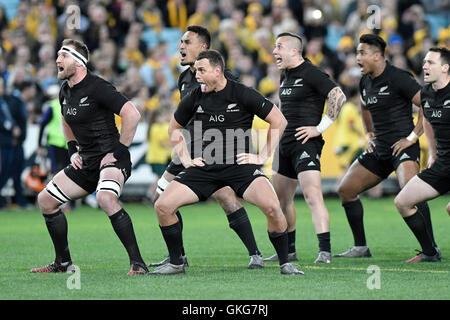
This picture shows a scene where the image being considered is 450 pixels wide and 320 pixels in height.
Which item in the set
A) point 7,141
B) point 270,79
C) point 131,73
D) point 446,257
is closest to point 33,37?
Result: point 131,73

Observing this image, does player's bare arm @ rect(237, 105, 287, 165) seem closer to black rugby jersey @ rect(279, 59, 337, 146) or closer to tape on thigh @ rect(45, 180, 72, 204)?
black rugby jersey @ rect(279, 59, 337, 146)

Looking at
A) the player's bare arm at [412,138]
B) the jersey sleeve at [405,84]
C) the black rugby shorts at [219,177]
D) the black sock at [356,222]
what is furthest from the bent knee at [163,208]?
the jersey sleeve at [405,84]

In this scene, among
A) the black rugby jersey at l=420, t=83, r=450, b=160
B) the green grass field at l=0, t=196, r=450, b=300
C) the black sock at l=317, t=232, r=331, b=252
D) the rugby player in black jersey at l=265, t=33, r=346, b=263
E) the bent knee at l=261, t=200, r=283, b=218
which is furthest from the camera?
the rugby player in black jersey at l=265, t=33, r=346, b=263

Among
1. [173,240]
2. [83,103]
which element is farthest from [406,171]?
[83,103]

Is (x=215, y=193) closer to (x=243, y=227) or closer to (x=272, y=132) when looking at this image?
(x=243, y=227)

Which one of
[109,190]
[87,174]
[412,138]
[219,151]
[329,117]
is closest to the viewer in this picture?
[109,190]

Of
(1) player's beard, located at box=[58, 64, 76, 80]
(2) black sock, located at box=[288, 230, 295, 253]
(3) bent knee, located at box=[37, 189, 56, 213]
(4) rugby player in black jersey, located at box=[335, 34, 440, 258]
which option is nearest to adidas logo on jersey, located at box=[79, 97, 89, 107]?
(1) player's beard, located at box=[58, 64, 76, 80]

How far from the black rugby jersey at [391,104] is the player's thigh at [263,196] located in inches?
101

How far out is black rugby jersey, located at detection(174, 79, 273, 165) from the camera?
Result: 9703mm

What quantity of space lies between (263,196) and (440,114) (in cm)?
235

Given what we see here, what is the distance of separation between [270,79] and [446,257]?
1065 centimetres

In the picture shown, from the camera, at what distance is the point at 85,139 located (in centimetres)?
1010

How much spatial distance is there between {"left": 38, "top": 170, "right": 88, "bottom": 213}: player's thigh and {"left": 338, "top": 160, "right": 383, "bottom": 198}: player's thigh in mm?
3344

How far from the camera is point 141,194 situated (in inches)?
805
